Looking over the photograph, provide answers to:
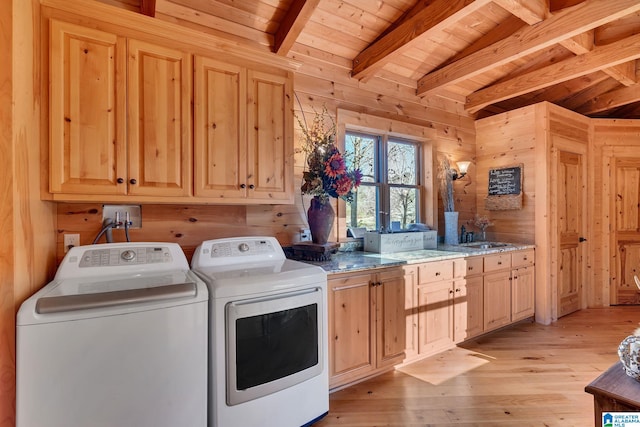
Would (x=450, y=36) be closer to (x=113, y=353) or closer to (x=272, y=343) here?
(x=272, y=343)

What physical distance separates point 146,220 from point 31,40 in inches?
41.3

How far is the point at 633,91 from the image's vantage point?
3631mm

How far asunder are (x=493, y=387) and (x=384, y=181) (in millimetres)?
1990

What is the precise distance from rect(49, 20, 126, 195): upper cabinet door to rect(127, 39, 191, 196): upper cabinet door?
0.06 meters

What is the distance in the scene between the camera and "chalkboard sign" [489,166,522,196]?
3.66m

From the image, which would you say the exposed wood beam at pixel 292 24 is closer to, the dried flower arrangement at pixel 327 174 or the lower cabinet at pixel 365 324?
the dried flower arrangement at pixel 327 174

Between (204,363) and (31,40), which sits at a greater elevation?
(31,40)

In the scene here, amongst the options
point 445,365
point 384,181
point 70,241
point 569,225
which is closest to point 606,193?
point 569,225

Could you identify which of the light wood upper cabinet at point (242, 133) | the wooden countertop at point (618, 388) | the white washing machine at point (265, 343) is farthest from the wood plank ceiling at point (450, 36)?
the wooden countertop at point (618, 388)

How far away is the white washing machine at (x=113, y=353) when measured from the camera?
1.16 metres

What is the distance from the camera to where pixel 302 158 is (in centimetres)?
270

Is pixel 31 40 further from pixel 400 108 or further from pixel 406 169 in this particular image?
pixel 406 169

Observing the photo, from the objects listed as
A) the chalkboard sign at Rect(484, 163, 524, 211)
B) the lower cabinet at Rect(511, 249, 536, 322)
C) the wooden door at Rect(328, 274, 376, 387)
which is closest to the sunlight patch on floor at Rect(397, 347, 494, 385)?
the wooden door at Rect(328, 274, 376, 387)

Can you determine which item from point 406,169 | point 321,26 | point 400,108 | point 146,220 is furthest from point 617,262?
point 146,220
